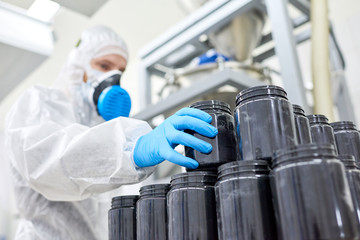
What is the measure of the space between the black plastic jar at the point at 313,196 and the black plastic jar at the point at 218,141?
0.17m

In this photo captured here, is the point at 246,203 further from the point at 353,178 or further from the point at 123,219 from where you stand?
the point at 123,219

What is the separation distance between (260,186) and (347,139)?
29 centimetres

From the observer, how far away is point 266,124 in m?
0.54

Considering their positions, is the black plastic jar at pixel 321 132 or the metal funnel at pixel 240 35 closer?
the black plastic jar at pixel 321 132

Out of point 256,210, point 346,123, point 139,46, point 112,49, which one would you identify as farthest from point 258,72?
point 139,46

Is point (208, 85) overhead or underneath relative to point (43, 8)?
underneath

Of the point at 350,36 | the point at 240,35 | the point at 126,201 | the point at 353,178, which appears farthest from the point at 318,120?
the point at 350,36

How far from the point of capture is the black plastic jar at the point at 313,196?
0.42 metres

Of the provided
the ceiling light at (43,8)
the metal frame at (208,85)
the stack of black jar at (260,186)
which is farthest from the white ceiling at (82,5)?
the stack of black jar at (260,186)

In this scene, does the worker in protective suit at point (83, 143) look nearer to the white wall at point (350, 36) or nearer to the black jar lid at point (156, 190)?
the black jar lid at point (156, 190)

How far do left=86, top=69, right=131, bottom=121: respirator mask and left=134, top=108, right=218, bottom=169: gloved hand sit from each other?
0.39 metres

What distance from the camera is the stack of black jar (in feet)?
1.42

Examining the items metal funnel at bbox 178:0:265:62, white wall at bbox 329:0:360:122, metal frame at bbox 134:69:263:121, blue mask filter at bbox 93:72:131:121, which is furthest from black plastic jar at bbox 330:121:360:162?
white wall at bbox 329:0:360:122

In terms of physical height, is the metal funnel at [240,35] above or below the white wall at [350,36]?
below
